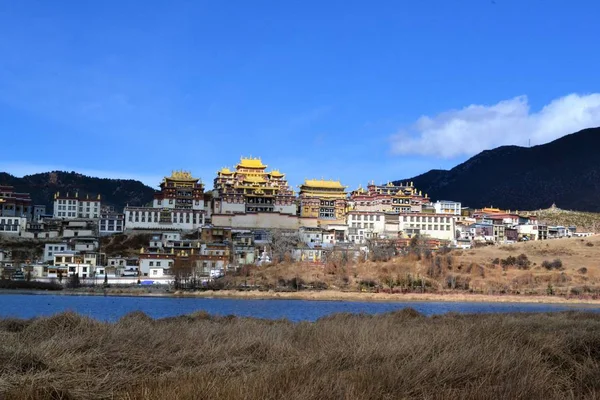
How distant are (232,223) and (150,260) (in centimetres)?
1830

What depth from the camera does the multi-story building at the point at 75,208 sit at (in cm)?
8688

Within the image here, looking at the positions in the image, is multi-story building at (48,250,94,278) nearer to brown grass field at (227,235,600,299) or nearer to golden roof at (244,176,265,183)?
brown grass field at (227,235,600,299)

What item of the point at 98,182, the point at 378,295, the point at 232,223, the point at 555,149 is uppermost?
the point at 555,149

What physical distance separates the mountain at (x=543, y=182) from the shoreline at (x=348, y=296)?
324ft

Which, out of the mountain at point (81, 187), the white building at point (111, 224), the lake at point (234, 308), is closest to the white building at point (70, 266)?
the white building at point (111, 224)

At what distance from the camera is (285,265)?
6341 cm

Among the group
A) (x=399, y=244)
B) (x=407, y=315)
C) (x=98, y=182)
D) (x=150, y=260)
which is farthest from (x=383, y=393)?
(x=98, y=182)

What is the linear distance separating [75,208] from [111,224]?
854 centimetres

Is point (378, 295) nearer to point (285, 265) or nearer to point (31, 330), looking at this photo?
point (285, 265)

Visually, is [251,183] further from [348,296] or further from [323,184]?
[348,296]

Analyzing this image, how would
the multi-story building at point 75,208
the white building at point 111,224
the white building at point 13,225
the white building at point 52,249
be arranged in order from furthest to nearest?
the multi-story building at point 75,208, the white building at point 111,224, the white building at point 13,225, the white building at point 52,249

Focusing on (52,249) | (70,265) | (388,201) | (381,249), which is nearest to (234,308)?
(381,249)

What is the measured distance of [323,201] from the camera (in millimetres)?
93750

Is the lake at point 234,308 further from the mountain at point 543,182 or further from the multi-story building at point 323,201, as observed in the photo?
the mountain at point 543,182
